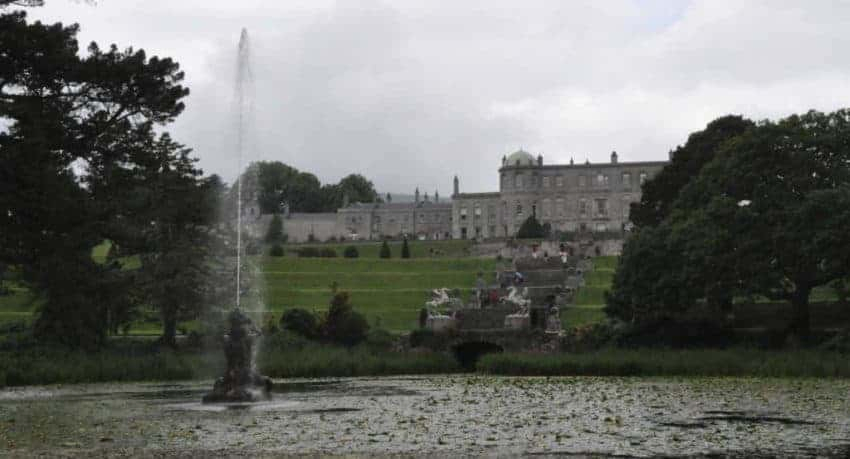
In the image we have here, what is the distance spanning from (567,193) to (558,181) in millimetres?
1891

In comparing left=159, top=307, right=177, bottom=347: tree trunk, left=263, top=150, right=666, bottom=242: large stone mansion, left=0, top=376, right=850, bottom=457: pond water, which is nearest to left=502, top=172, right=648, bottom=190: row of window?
left=263, top=150, right=666, bottom=242: large stone mansion

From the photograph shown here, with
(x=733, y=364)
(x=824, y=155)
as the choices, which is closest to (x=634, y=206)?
(x=824, y=155)

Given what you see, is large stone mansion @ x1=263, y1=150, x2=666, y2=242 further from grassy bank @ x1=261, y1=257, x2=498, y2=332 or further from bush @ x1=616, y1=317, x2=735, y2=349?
bush @ x1=616, y1=317, x2=735, y2=349

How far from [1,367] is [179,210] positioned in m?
19.0

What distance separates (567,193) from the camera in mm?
156750

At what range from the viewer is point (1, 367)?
37344 millimetres

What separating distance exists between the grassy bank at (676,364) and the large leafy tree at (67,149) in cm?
1351

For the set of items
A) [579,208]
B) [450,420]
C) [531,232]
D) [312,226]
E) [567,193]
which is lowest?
[450,420]

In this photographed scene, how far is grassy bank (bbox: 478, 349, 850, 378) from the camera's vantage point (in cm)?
3734

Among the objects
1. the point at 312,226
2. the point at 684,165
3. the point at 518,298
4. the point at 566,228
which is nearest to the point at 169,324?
the point at 518,298

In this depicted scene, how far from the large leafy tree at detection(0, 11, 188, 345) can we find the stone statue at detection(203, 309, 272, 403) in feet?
27.8

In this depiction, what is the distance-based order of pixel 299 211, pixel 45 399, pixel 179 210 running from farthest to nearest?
pixel 299 211 < pixel 179 210 < pixel 45 399

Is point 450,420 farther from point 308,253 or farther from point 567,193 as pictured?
point 567,193

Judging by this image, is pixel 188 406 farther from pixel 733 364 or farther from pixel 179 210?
pixel 179 210
